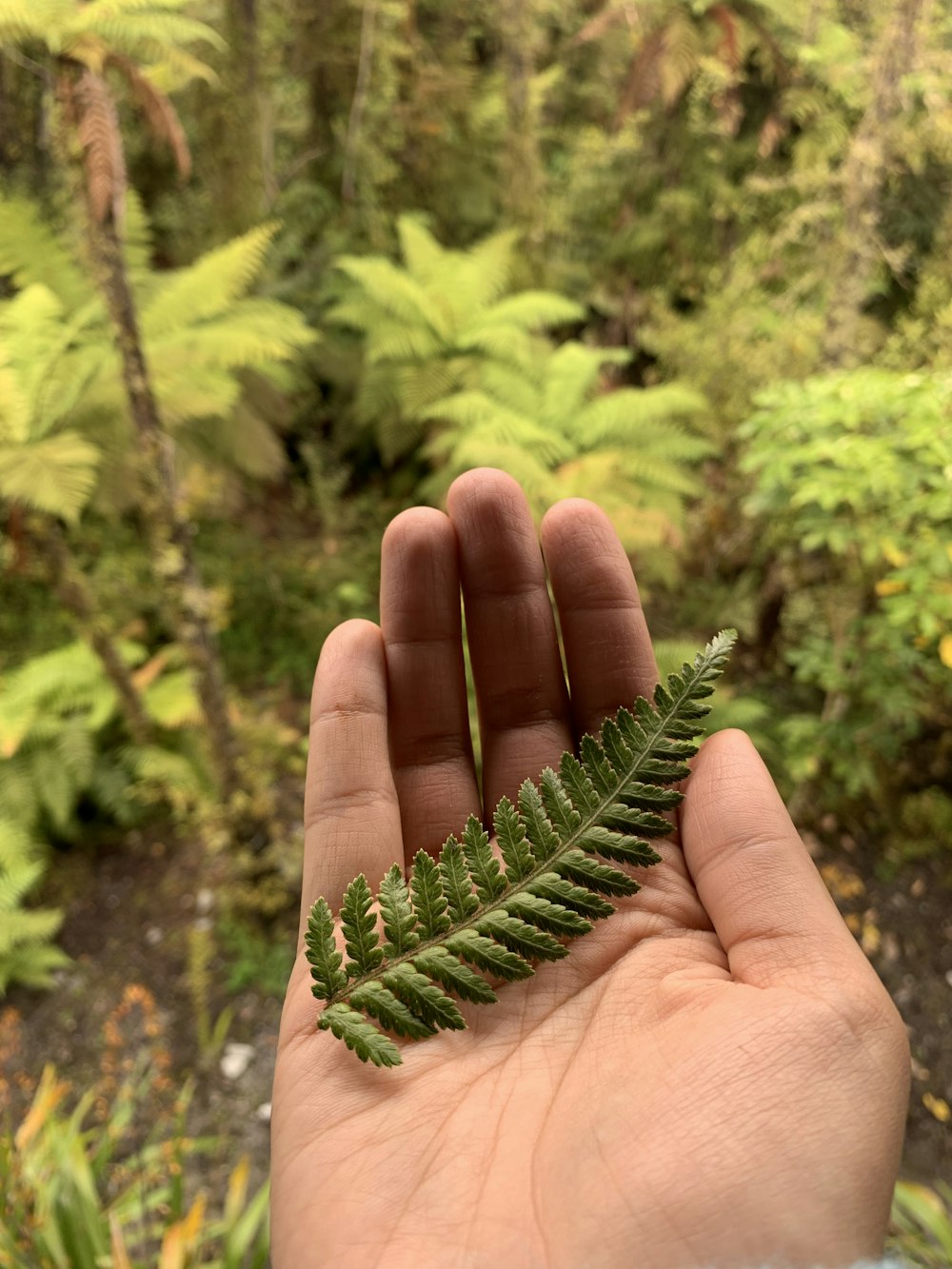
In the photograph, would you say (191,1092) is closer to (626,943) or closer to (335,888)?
(335,888)

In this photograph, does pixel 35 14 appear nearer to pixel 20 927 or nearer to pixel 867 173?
pixel 867 173

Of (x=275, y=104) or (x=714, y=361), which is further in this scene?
(x=275, y=104)

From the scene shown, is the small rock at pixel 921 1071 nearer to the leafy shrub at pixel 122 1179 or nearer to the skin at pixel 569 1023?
the skin at pixel 569 1023

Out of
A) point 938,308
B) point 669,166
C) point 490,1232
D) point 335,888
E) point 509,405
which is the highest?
point 669,166

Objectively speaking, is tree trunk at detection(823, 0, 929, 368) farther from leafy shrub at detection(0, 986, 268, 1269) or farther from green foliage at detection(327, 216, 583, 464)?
leafy shrub at detection(0, 986, 268, 1269)

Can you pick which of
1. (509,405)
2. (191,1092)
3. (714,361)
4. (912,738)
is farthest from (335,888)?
(714,361)

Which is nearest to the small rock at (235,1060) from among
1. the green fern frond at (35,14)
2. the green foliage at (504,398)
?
the green foliage at (504,398)

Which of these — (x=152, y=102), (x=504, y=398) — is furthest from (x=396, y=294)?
(x=152, y=102)
